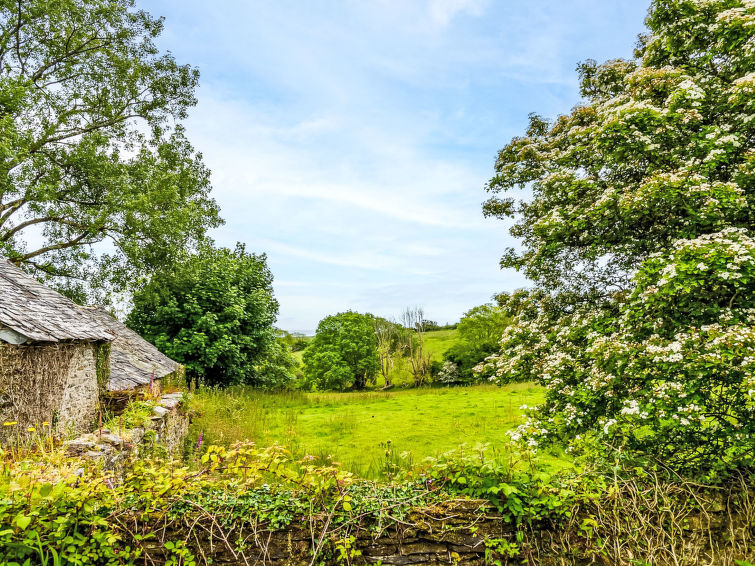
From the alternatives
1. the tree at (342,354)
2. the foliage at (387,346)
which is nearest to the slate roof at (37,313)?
the tree at (342,354)

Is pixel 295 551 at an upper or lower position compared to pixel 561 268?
lower

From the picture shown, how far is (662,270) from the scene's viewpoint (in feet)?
16.9

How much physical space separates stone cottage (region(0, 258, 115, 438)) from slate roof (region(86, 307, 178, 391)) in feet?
5.76

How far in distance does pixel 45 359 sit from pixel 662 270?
1032cm

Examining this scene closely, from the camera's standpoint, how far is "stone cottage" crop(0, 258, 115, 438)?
21.1 ft

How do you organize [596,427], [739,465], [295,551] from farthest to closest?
[596,427] → [739,465] → [295,551]

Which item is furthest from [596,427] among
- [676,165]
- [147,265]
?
[147,265]

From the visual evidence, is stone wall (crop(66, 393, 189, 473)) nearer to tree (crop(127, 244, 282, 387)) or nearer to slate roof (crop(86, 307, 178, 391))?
slate roof (crop(86, 307, 178, 391))

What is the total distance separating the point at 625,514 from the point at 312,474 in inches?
123

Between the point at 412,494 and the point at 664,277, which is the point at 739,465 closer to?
the point at 664,277

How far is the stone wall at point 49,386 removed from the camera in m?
6.40

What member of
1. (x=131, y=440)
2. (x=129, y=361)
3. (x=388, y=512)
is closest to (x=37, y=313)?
(x=131, y=440)

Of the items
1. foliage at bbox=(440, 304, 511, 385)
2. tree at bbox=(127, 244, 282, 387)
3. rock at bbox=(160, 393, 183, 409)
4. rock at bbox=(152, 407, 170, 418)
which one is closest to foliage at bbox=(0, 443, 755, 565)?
rock at bbox=(152, 407, 170, 418)

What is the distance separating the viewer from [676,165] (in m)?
6.70
